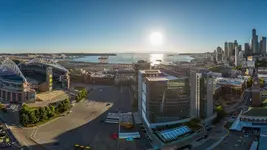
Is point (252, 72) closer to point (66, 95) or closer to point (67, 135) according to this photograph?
point (66, 95)

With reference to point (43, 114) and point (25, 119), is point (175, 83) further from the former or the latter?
point (25, 119)

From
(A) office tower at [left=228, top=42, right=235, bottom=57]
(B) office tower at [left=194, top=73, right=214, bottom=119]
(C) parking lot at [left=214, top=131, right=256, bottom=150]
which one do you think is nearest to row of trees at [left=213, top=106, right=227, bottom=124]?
(B) office tower at [left=194, top=73, right=214, bottom=119]

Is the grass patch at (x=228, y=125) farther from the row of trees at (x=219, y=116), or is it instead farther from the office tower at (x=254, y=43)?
the office tower at (x=254, y=43)

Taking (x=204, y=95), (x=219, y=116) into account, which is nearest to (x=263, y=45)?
(x=219, y=116)

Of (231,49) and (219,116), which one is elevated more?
(231,49)

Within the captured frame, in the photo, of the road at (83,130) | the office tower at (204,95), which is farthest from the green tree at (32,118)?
the office tower at (204,95)

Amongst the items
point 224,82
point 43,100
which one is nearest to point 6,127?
point 43,100
